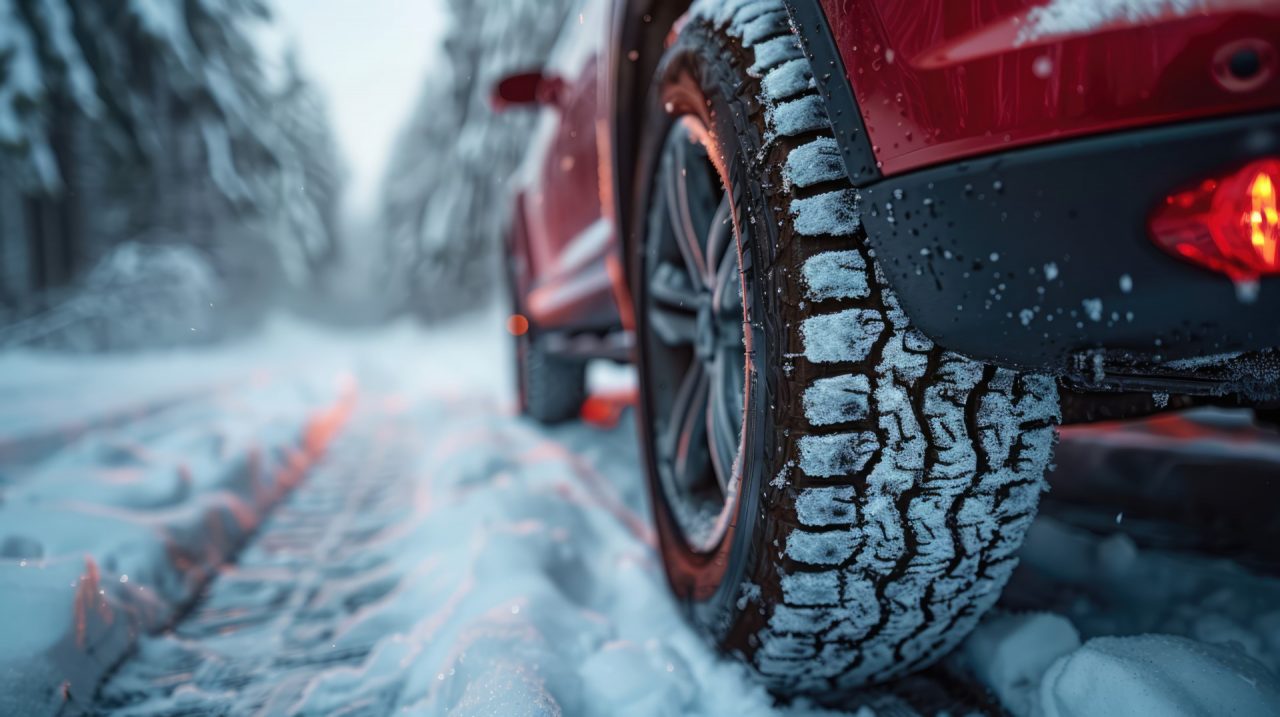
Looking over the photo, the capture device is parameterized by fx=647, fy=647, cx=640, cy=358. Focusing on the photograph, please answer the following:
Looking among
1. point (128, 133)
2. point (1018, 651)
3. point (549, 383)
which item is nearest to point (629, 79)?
point (1018, 651)

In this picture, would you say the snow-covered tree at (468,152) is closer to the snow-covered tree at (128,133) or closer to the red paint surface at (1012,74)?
the snow-covered tree at (128,133)

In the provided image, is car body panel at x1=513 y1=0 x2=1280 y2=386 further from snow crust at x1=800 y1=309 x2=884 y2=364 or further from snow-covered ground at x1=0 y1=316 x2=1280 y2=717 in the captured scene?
snow-covered ground at x1=0 y1=316 x2=1280 y2=717

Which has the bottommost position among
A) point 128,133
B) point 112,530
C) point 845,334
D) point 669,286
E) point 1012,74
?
point 112,530

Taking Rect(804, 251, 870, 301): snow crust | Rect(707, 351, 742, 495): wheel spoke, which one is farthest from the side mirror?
Rect(804, 251, 870, 301): snow crust

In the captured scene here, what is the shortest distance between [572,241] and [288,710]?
1709mm

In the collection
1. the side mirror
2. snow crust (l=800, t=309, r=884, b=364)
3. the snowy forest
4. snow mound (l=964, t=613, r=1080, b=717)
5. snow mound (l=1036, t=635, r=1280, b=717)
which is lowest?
snow mound (l=964, t=613, r=1080, b=717)

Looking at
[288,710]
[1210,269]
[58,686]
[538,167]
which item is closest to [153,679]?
[58,686]

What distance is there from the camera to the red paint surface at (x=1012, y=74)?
53cm

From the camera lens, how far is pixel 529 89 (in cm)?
245

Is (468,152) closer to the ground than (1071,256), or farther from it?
farther from it

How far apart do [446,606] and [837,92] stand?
1.20 meters

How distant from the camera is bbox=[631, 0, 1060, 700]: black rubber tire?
2.62ft

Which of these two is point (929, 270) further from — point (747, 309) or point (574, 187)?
point (574, 187)

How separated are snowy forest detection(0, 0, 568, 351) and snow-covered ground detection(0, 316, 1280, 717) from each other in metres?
2.39
